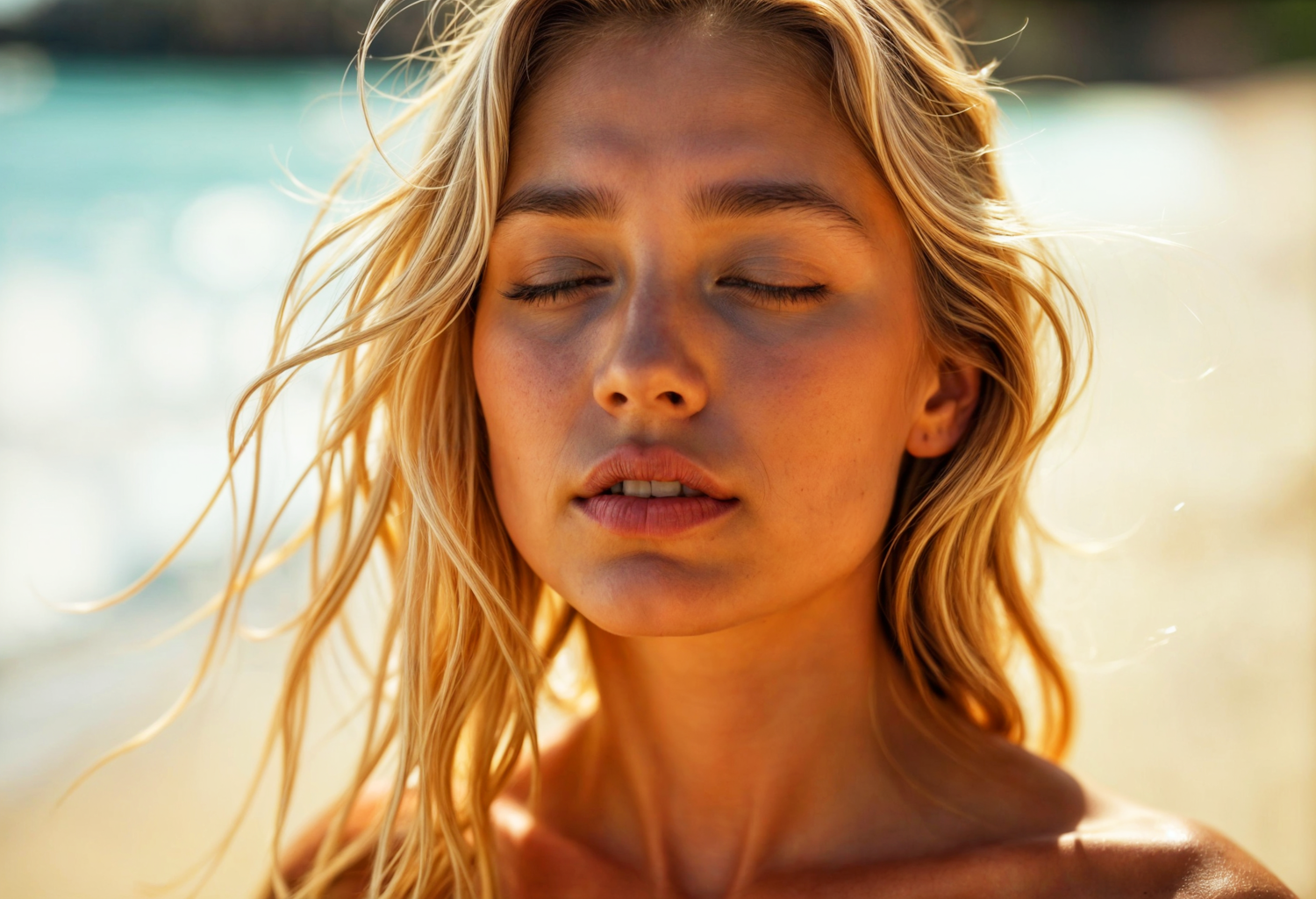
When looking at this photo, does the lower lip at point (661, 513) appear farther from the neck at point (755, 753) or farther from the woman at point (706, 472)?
the neck at point (755, 753)

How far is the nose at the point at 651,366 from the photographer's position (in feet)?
4.24

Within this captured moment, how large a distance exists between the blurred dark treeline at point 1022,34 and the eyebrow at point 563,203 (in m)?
13.4

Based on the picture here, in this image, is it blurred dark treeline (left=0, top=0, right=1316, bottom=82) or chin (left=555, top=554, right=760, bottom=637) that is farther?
blurred dark treeline (left=0, top=0, right=1316, bottom=82)

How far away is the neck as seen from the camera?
1556 mm

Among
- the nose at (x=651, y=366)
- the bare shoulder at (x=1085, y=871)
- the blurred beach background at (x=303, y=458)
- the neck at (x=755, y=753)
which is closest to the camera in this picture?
the nose at (x=651, y=366)

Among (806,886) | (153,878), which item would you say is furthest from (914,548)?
(153,878)

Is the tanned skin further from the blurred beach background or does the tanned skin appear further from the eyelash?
the blurred beach background

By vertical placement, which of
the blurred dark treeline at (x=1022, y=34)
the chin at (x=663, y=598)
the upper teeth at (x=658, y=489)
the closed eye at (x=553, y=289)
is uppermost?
the blurred dark treeline at (x=1022, y=34)

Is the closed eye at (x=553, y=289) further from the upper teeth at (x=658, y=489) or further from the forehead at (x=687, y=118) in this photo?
the upper teeth at (x=658, y=489)

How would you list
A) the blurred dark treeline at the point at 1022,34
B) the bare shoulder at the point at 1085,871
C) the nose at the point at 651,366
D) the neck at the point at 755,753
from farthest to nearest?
1. the blurred dark treeline at the point at 1022,34
2. the neck at the point at 755,753
3. the bare shoulder at the point at 1085,871
4. the nose at the point at 651,366

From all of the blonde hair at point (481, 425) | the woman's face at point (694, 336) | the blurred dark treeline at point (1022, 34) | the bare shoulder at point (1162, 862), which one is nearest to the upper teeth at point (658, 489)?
the woman's face at point (694, 336)

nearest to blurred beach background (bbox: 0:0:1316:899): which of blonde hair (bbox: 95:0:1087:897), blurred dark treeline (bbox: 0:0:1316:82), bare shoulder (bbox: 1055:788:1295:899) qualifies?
blonde hair (bbox: 95:0:1087:897)

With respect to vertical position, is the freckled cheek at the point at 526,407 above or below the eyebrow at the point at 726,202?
below

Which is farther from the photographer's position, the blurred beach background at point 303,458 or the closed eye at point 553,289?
the blurred beach background at point 303,458
